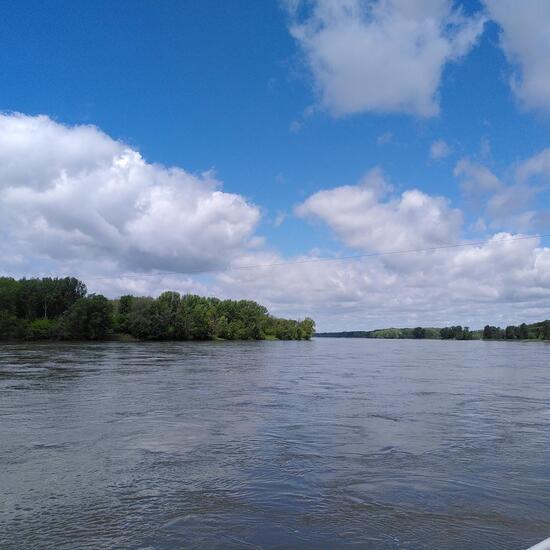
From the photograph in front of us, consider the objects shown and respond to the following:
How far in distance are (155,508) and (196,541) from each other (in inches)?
58.8

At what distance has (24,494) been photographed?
846 centimetres

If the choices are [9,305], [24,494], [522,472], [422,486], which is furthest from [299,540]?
[9,305]

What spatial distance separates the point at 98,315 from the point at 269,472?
317 feet

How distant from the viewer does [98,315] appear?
3944 inches

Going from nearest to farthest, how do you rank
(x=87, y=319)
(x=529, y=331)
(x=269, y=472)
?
(x=269, y=472)
(x=87, y=319)
(x=529, y=331)

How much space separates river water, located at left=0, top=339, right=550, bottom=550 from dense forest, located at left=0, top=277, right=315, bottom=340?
278 feet

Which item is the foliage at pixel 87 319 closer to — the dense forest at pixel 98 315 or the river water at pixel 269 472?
the dense forest at pixel 98 315

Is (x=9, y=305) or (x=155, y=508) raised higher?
(x=9, y=305)

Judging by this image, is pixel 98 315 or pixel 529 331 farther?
pixel 529 331

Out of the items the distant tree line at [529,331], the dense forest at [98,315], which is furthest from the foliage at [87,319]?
the distant tree line at [529,331]

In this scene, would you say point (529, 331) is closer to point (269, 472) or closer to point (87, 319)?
point (87, 319)

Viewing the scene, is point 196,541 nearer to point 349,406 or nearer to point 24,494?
point 24,494

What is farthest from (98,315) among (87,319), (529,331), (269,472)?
(529,331)

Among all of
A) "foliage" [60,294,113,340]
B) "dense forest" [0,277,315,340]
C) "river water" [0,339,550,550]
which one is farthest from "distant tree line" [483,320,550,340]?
"river water" [0,339,550,550]
